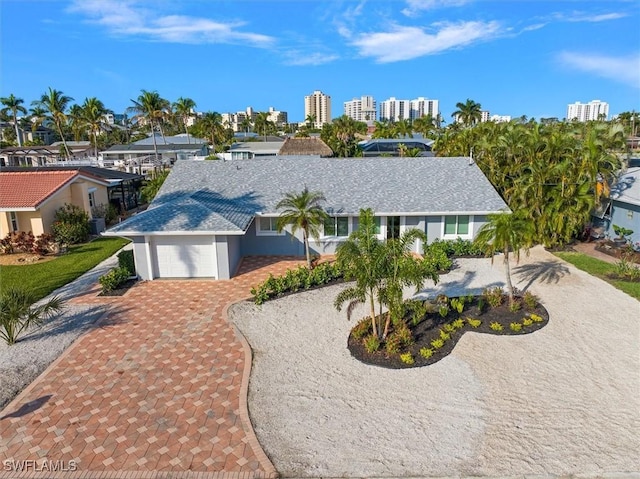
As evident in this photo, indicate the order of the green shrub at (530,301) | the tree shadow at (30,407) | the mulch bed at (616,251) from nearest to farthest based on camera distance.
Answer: the tree shadow at (30,407), the green shrub at (530,301), the mulch bed at (616,251)

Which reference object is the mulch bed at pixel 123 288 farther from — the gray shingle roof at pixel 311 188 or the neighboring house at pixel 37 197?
the neighboring house at pixel 37 197

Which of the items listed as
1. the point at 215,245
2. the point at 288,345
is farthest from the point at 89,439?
the point at 215,245

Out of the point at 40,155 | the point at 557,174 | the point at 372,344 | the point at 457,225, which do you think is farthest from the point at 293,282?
the point at 40,155

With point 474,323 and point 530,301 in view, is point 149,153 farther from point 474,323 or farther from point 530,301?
point 530,301

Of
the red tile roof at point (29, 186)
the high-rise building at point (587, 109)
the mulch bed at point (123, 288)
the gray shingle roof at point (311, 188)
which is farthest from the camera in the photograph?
the high-rise building at point (587, 109)

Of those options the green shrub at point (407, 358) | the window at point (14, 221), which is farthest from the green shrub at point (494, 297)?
the window at point (14, 221)
